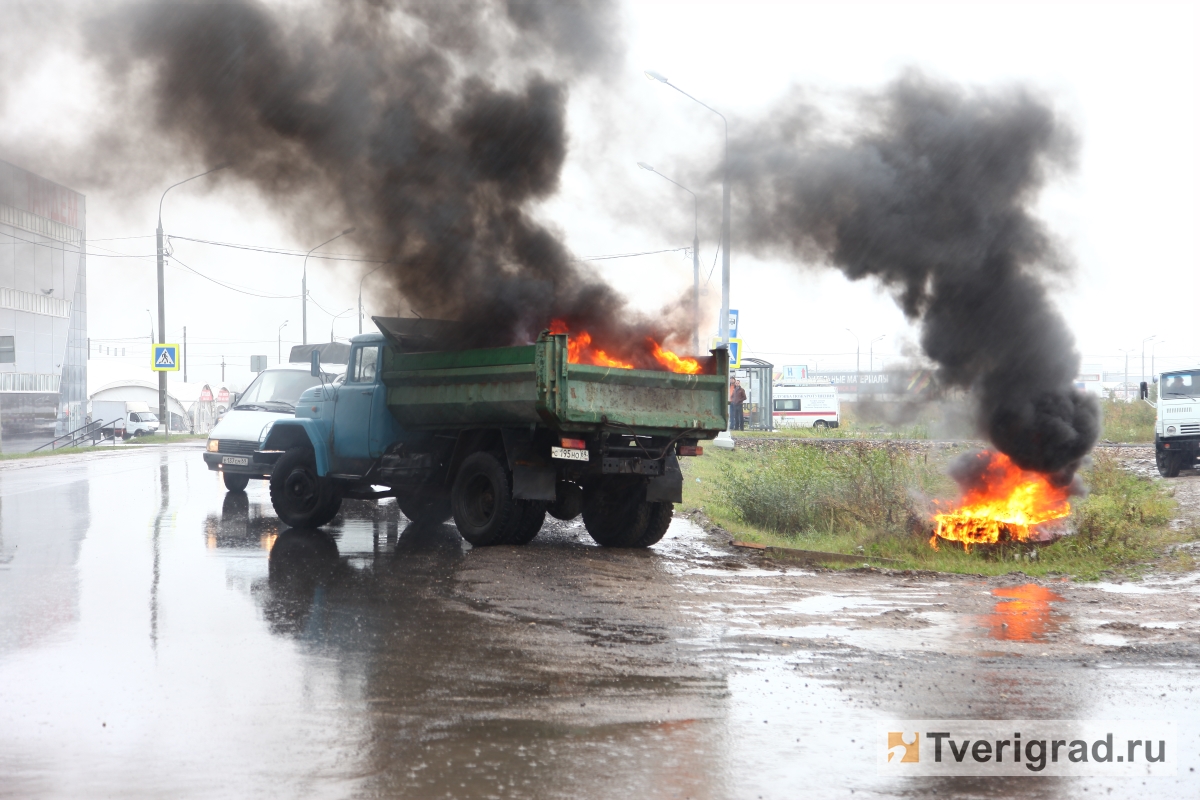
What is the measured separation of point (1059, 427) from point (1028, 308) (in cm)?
157

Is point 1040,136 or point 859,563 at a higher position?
point 1040,136

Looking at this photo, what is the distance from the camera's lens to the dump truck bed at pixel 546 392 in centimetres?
1039

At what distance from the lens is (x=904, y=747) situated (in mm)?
4785

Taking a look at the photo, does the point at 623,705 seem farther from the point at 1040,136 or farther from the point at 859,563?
the point at 1040,136

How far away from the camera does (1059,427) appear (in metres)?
13.2

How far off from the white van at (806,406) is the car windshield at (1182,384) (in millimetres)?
31759

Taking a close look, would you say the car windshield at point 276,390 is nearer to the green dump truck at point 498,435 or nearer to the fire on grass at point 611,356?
the green dump truck at point 498,435

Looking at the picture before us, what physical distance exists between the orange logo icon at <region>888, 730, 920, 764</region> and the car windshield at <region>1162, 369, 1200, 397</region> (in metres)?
21.0

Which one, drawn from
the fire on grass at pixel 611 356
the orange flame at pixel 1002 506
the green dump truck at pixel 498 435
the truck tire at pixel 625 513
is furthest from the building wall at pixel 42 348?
the orange flame at pixel 1002 506

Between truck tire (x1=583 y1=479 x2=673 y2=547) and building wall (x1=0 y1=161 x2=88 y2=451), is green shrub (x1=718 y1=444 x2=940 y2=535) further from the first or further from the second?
building wall (x1=0 y1=161 x2=88 y2=451)

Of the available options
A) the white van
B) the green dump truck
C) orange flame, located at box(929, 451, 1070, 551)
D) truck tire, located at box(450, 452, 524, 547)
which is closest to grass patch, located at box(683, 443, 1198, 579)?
orange flame, located at box(929, 451, 1070, 551)

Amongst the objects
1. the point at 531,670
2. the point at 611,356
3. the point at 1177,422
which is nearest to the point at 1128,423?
the point at 1177,422

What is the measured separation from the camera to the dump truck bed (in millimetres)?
10391

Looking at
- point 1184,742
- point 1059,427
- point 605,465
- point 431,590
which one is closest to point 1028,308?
point 1059,427
